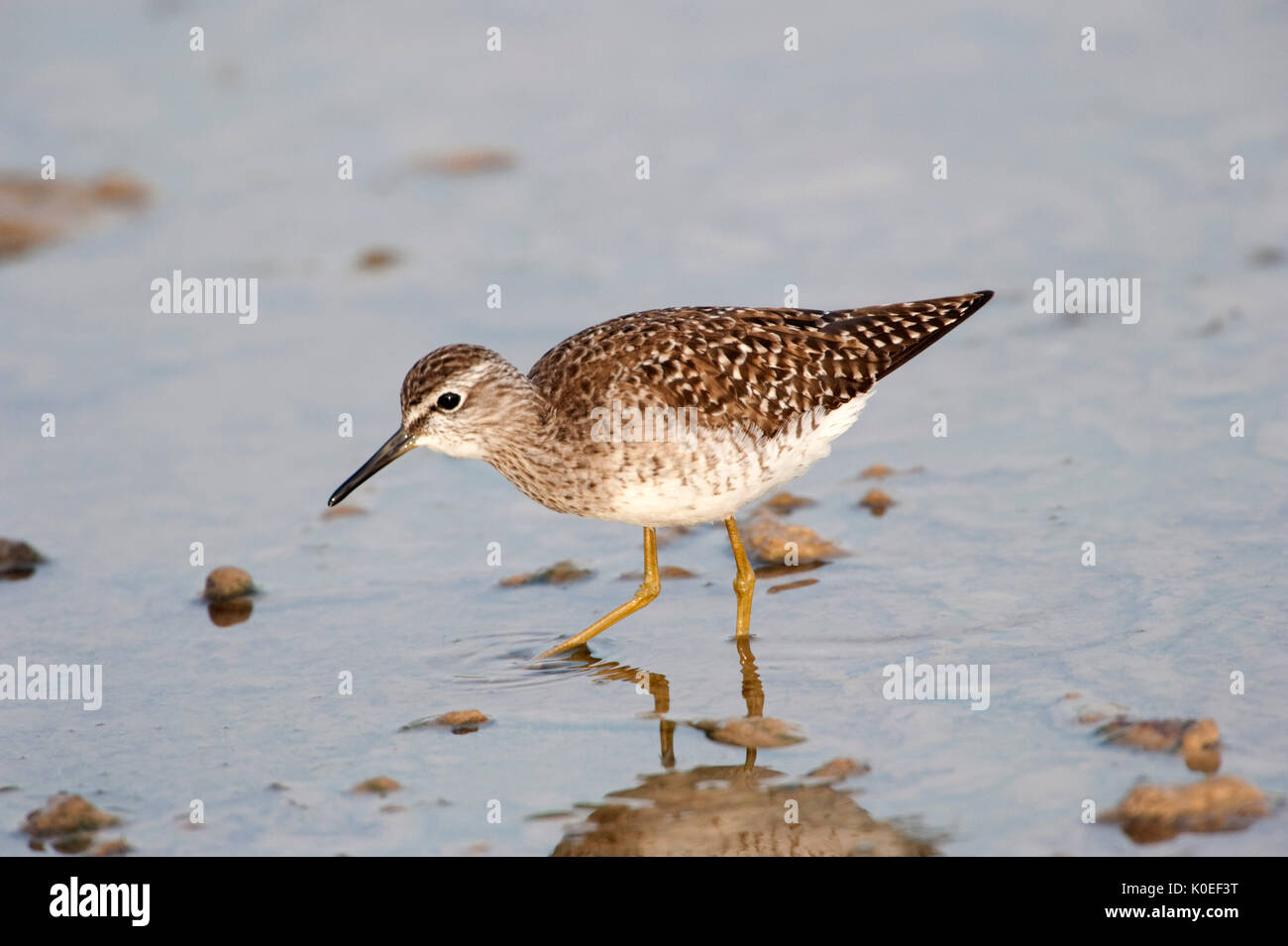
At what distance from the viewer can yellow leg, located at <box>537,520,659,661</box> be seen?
8.86 meters

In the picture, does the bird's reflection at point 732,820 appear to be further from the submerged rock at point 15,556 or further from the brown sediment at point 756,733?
the submerged rock at point 15,556

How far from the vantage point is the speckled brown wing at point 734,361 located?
888cm

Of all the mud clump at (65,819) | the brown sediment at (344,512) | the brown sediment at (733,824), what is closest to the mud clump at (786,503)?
the brown sediment at (344,512)

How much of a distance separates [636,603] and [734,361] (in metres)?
1.51

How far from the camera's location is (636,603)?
906cm

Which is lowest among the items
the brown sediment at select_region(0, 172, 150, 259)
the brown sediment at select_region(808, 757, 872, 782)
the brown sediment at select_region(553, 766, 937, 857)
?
the brown sediment at select_region(553, 766, 937, 857)

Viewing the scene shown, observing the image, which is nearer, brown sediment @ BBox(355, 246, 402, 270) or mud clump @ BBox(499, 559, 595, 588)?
mud clump @ BBox(499, 559, 595, 588)

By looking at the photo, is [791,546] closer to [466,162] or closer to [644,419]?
[644,419]

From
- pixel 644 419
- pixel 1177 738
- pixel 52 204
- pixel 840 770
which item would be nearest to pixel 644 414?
pixel 644 419

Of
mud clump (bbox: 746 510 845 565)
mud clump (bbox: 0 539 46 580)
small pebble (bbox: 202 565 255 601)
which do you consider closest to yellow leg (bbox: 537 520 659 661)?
mud clump (bbox: 746 510 845 565)

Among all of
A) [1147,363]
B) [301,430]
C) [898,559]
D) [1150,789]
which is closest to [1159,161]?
[1147,363]

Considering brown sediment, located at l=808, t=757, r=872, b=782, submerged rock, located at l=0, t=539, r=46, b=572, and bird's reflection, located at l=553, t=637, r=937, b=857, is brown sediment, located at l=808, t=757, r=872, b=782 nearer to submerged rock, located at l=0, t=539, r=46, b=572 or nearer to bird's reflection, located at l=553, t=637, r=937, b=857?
bird's reflection, located at l=553, t=637, r=937, b=857

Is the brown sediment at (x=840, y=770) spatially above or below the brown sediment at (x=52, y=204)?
below

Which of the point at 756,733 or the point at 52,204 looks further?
the point at 52,204
